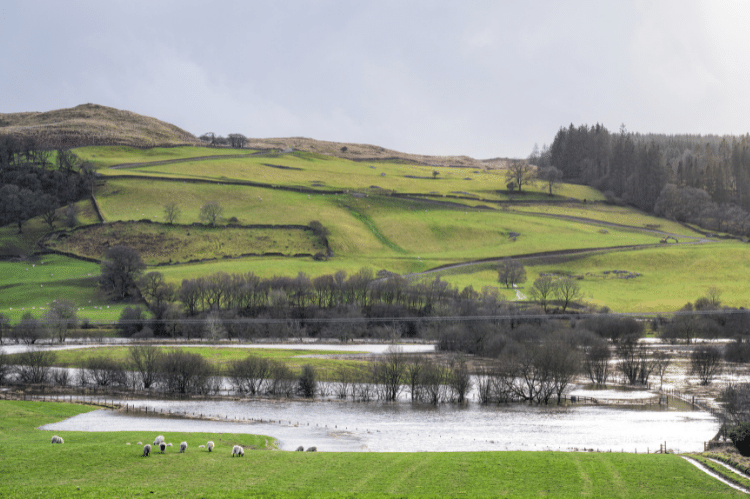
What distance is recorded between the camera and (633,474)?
33375mm

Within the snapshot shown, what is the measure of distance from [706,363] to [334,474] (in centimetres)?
6214

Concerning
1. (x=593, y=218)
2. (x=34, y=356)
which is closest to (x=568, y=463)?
(x=34, y=356)

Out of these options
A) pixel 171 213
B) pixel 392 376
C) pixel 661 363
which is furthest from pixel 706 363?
pixel 171 213

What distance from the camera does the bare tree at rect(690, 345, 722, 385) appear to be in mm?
77375

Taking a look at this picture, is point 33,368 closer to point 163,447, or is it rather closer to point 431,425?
point 163,447

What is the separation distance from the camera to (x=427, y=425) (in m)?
55.8

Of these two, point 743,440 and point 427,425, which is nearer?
point 743,440

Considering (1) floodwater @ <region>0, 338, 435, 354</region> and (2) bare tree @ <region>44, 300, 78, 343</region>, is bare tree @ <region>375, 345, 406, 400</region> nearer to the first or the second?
(1) floodwater @ <region>0, 338, 435, 354</region>

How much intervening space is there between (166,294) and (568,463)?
3547 inches

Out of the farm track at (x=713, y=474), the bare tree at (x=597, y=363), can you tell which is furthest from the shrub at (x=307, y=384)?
the farm track at (x=713, y=474)

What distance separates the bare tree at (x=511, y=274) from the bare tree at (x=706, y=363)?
1959 inches

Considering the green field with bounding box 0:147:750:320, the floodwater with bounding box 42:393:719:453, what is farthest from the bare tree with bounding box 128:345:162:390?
the green field with bounding box 0:147:750:320

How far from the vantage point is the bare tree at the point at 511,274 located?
5133 inches

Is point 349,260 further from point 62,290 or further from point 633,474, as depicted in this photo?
point 633,474
